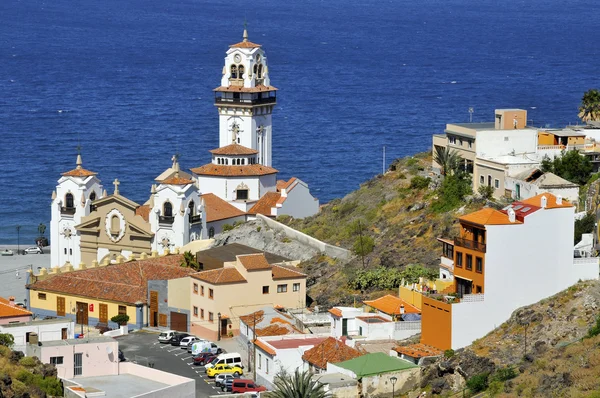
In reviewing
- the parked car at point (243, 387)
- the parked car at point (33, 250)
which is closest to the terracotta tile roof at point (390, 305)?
the parked car at point (243, 387)

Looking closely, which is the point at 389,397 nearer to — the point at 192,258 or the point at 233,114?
the point at 192,258

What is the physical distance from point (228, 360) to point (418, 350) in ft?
24.0

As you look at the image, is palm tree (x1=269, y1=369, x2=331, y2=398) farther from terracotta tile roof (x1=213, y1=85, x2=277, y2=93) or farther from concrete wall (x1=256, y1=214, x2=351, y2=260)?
terracotta tile roof (x1=213, y1=85, x2=277, y2=93)

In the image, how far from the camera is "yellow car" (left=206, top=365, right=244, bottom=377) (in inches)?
2415

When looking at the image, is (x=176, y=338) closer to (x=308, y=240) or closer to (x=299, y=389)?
(x=308, y=240)

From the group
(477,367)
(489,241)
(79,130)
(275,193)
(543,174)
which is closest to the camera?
(477,367)

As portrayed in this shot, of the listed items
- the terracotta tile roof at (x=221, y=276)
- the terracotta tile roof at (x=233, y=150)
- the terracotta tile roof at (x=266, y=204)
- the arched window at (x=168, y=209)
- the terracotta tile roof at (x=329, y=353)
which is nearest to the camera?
the terracotta tile roof at (x=329, y=353)

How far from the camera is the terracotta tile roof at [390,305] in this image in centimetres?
6481

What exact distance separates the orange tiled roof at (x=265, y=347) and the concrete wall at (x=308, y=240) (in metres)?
17.8

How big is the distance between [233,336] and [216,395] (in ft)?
41.9

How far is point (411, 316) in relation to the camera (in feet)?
209

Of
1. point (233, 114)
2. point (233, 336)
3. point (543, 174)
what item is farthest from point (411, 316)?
point (233, 114)

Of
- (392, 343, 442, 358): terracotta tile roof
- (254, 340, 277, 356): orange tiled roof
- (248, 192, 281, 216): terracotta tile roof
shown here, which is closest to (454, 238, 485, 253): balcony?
(392, 343, 442, 358): terracotta tile roof

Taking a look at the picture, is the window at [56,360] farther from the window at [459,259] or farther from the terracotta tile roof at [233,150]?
the terracotta tile roof at [233,150]
